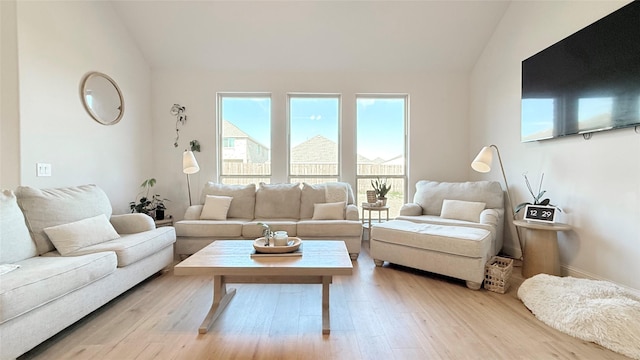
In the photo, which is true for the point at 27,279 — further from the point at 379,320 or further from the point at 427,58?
the point at 427,58

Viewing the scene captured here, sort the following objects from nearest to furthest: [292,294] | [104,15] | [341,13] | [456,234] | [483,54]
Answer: [292,294] < [456,234] < [104,15] < [341,13] < [483,54]

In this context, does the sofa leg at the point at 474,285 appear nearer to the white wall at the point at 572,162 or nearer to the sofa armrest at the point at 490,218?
the sofa armrest at the point at 490,218

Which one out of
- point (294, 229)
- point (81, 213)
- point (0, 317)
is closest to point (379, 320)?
point (294, 229)

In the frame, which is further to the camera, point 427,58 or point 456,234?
point 427,58

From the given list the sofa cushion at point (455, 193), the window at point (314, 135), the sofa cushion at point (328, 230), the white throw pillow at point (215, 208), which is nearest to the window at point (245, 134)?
the window at point (314, 135)

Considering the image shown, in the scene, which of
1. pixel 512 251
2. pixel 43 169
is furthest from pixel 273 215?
pixel 512 251

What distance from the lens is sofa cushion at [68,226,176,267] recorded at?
7.41ft

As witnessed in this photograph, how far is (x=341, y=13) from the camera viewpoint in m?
3.62

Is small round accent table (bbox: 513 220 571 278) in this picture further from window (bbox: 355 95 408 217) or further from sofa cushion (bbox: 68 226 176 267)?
sofa cushion (bbox: 68 226 176 267)

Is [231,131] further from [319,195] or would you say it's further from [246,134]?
[319,195]

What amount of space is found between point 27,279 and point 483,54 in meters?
5.37

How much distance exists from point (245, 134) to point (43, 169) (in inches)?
95.5

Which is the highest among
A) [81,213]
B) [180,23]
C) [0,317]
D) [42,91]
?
[180,23]

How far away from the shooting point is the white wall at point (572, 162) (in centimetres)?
227
